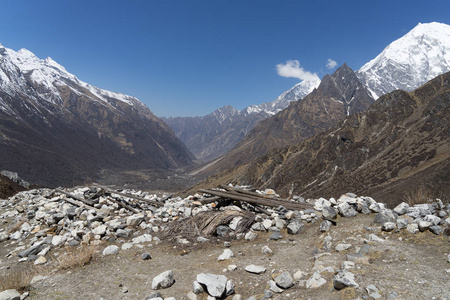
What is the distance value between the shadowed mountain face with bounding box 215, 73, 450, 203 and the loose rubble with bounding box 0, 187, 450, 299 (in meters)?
61.4

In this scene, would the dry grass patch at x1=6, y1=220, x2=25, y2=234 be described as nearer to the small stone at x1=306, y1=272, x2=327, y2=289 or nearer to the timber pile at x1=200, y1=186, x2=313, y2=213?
the timber pile at x1=200, y1=186, x2=313, y2=213

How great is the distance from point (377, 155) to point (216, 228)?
110380 millimetres

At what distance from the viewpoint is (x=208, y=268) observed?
6.86m

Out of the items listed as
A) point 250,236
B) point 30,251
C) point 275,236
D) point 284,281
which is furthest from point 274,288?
point 30,251

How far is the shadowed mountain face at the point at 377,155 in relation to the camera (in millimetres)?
80200

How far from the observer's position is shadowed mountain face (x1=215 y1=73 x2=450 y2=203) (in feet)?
263

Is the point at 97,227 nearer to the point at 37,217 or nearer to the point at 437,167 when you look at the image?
the point at 37,217

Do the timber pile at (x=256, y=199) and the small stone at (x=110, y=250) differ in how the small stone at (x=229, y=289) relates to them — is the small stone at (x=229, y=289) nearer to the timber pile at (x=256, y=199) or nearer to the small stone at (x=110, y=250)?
the small stone at (x=110, y=250)

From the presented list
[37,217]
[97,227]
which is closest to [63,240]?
[97,227]

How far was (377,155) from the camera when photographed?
328 ft

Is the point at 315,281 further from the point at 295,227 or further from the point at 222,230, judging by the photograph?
the point at 222,230

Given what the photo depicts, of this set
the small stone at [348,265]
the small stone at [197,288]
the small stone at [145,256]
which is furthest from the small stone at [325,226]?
the small stone at [145,256]

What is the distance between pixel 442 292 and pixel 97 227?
11.0 m

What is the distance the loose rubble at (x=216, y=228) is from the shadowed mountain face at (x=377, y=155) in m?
61.4
